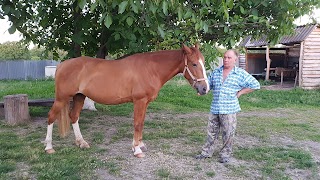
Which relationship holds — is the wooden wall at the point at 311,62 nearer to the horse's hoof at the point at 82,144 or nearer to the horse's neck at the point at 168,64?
the horse's neck at the point at 168,64

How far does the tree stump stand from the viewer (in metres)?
7.32

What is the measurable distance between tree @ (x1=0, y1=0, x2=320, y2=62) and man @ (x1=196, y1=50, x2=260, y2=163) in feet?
2.31

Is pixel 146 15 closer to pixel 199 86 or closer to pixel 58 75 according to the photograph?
pixel 199 86

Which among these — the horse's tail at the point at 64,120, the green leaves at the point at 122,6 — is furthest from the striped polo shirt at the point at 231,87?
the horse's tail at the point at 64,120

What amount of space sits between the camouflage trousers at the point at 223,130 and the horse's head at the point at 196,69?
0.47 meters

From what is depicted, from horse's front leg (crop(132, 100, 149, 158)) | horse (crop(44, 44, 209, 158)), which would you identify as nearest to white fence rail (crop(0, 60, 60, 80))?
horse (crop(44, 44, 209, 158))

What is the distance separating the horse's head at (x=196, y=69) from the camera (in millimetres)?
4652

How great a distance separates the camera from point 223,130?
4809mm

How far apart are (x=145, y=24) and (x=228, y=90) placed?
5.73 ft

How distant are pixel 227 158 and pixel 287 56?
17.1 m

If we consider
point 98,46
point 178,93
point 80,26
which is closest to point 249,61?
point 178,93

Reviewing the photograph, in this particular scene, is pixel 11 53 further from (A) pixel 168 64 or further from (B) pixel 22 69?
(A) pixel 168 64

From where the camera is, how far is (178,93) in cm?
1367

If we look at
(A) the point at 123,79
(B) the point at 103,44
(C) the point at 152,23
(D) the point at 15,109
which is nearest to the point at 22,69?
(D) the point at 15,109
